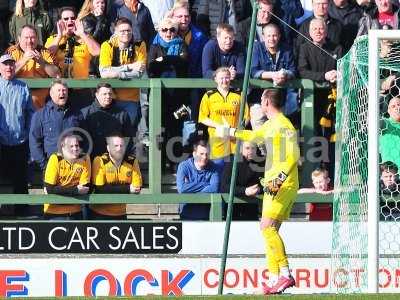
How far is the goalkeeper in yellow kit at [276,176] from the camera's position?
493 inches

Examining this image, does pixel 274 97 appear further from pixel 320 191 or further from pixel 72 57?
pixel 72 57

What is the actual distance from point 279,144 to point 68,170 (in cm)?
227

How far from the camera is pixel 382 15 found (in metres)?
14.6

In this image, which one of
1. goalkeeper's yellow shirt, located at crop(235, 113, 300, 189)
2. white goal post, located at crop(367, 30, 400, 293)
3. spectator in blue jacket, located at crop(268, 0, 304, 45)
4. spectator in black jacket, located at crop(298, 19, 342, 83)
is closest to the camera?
white goal post, located at crop(367, 30, 400, 293)

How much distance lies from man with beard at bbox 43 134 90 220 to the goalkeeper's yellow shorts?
194 cm

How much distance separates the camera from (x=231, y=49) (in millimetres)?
13898

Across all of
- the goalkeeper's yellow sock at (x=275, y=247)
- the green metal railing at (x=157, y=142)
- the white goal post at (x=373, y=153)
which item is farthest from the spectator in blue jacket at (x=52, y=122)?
the white goal post at (x=373, y=153)

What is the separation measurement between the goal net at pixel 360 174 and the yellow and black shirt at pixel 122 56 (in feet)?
6.72

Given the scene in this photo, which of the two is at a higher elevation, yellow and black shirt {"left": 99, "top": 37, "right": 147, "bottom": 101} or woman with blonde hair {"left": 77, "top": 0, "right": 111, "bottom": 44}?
woman with blonde hair {"left": 77, "top": 0, "right": 111, "bottom": 44}

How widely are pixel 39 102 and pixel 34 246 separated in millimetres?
1478

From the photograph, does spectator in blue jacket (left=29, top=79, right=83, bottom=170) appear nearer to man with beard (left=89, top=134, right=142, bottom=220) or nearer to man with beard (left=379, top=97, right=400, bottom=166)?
man with beard (left=89, top=134, right=142, bottom=220)

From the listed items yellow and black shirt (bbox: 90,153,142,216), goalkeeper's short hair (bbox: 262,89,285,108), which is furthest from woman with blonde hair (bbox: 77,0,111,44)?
goalkeeper's short hair (bbox: 262,89,285,108)

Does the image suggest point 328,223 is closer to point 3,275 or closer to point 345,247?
point 345,247

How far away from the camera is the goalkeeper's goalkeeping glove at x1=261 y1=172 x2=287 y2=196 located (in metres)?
12.6
